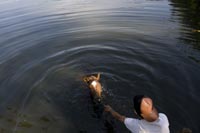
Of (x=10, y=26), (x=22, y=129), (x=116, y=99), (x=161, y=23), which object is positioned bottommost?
(x=22, y=129)

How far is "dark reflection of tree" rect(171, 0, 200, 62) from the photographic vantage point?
10.1 m

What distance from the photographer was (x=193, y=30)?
12.3 metres

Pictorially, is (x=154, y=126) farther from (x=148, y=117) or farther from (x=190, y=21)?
(x=190, y=21)

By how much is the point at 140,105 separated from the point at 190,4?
15405 millimetres

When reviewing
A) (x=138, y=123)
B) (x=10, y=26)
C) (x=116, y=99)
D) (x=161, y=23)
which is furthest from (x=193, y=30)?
(x=10, y=26)

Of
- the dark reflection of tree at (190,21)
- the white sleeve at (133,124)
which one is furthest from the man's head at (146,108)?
the dark reflection of tree at (190,21)

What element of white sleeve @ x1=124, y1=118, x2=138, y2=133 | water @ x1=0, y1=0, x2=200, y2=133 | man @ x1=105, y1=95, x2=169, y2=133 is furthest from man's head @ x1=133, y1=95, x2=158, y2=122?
water @ x1=0, y1=0, x2=200, y2=133

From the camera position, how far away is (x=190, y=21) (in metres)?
13.7

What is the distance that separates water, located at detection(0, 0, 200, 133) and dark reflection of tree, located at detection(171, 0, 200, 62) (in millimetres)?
48

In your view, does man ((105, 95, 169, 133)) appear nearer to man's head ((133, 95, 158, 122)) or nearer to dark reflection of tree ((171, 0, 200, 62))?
man's head ((133, 95, 158, 122))

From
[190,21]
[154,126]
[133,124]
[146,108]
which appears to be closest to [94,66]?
[133,124]

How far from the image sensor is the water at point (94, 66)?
6.80 metres

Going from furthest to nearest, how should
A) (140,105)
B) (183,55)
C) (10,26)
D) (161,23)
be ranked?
(10,26), (161,23), (183,55), (140,105)

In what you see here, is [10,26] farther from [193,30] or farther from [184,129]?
[184,129]
